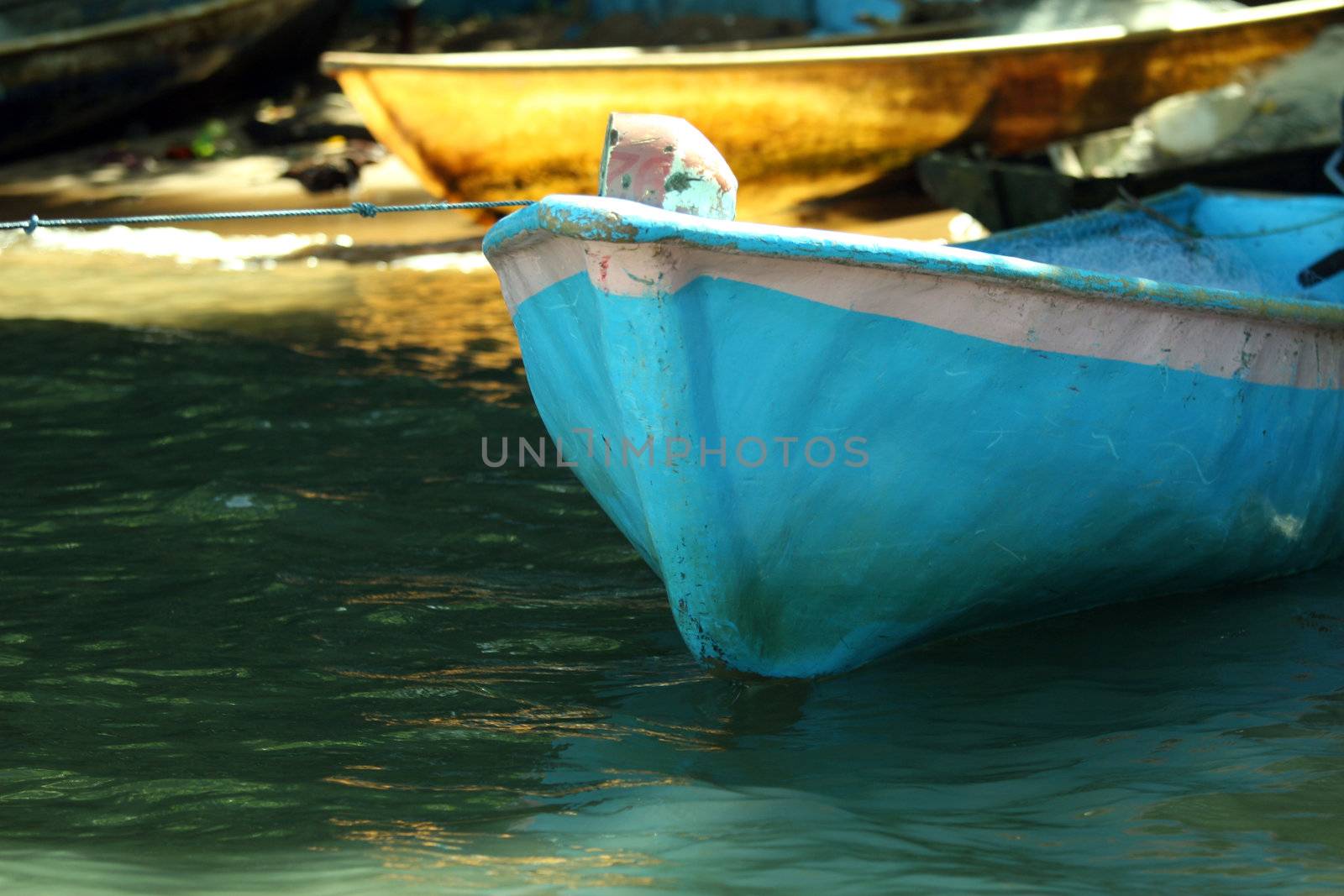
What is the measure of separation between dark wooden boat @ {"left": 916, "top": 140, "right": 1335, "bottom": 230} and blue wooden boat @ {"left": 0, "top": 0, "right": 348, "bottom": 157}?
7.74 m

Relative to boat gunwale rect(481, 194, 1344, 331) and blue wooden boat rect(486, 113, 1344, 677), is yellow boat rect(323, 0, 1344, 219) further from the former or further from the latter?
boat gunwale rect(481, 194, 1344, 331)

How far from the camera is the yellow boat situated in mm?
8844

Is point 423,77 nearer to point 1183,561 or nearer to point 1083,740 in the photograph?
point 1183,561

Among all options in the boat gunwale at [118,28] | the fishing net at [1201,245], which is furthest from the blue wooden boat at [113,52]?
the fishing net at [1201,245]

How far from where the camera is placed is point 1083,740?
3.20 meters

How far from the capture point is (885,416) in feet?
10.8

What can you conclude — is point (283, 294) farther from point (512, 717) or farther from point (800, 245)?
point (800, 245)

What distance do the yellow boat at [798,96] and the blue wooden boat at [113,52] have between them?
4247 millimetres

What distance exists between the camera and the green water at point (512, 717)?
8.70ft

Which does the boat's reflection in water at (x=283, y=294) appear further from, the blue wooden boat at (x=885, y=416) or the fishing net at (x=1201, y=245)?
the blue wooden boat at (x=885, y=416)

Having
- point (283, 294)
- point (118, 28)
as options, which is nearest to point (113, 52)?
point (118, 28)

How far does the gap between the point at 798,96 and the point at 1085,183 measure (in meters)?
2.30

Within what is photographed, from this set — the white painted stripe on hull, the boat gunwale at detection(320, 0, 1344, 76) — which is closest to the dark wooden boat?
the boat gunwale at detection(320, 0, 1344, 76)

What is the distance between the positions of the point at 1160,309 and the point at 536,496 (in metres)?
2.26
